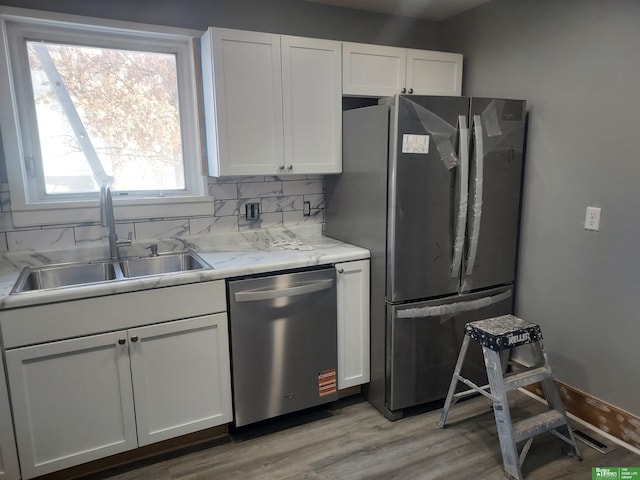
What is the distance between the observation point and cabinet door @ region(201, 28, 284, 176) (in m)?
2.18

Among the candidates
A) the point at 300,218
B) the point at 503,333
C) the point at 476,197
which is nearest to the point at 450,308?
the point at 503,333

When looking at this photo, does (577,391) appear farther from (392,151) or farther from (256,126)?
(256,126)

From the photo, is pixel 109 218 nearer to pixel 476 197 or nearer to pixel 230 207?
pixel 230 207

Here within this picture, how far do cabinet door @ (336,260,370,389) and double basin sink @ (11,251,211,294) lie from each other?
755mm

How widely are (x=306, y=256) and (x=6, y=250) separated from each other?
1.51 meters

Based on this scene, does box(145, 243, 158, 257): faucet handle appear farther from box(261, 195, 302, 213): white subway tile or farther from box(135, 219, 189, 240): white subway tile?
box(261, 195, 302, 213): white subway tile

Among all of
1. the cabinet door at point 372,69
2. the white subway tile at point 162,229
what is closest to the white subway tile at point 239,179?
the white subway tile at point 162,229

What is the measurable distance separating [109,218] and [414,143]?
1.59 meters

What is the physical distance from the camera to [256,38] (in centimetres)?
223

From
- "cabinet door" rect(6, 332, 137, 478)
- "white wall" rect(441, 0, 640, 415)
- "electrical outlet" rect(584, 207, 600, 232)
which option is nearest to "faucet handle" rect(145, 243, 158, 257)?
"cabinet door" rect(6, 332, 137, 478)

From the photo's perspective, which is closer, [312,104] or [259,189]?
[312,104]

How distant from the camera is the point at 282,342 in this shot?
2.16 metres

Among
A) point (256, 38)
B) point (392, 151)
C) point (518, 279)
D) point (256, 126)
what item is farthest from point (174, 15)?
point (518, 279)

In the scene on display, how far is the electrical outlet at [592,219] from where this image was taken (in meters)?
2.14
